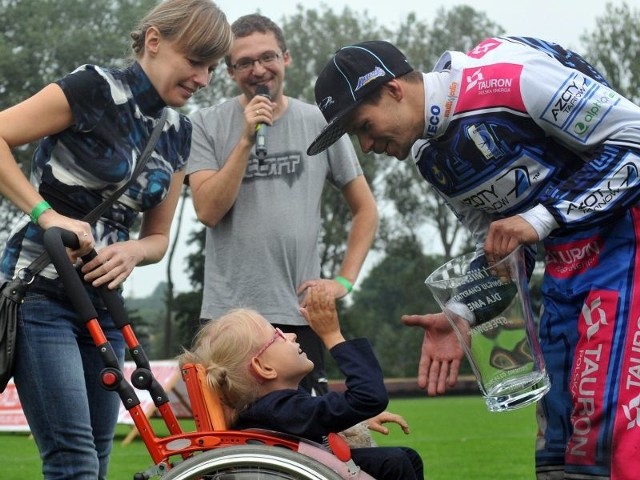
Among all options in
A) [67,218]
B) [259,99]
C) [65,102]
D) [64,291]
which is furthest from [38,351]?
[259,99]

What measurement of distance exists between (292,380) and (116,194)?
0.91m

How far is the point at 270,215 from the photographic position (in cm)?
554

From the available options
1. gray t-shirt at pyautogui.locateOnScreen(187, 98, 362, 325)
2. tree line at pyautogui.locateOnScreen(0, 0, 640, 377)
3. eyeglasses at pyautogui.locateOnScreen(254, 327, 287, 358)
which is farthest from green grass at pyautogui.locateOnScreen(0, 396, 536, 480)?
tree line at pyautogui.locateOnScreen(0, 0, 640, 377)

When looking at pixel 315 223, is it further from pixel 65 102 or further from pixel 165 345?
pixel 165 345

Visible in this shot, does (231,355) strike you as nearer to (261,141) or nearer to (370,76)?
(370,76)

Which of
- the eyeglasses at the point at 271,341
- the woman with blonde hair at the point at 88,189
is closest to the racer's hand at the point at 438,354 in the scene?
the eyeglasses at the point at 271,341

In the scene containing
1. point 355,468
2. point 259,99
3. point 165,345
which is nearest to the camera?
point 355,468

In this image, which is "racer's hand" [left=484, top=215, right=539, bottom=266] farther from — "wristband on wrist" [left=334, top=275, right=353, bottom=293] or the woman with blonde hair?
"wristband on wrist" [left=334, top=275, right=353, bottom=293]

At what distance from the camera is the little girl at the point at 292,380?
365cm

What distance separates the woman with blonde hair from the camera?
3.97 m

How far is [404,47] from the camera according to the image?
49.8 metres

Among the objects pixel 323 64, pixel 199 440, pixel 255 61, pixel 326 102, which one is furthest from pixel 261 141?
pixel 323 64

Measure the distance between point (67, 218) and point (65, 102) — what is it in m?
0.43

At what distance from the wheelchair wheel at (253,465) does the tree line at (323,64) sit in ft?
109
